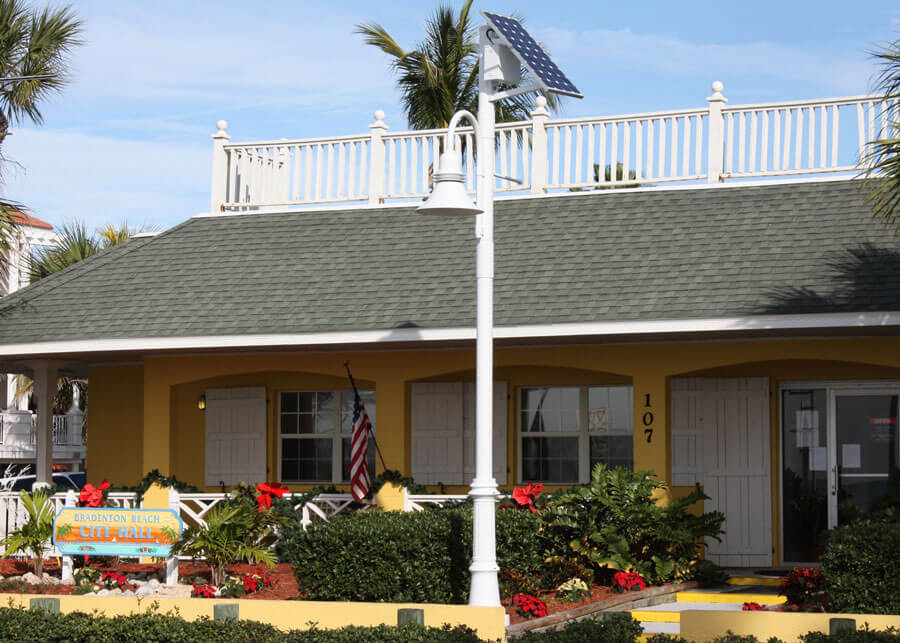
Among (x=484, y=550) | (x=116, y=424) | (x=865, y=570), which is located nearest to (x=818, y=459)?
(x=865, y=570)

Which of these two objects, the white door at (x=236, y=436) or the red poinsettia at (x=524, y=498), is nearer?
the red poinsettia at (x=524, y=498)

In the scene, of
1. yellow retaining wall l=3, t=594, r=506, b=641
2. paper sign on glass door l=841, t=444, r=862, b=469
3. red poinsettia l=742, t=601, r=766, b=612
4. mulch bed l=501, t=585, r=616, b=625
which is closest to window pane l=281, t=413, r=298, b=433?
yellow retaining wall l=3, t=594, r=506, b=641

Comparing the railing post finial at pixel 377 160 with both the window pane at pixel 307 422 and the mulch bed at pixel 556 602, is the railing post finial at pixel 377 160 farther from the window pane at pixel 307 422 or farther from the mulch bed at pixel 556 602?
the mulch bed at pixel 556 602

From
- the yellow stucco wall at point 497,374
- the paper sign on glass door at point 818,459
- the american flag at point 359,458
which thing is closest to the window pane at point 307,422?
the yellow stucco wall at point 497,374

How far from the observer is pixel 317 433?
17.5 m

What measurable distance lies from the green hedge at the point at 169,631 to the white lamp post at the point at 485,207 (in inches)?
36.9

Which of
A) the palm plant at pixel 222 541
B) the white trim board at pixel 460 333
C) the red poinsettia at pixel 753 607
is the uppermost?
the white trim board at pixel 460 333

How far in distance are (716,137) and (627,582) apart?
6445mm

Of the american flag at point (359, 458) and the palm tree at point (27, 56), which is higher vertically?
the palm tree at point (27, 56)

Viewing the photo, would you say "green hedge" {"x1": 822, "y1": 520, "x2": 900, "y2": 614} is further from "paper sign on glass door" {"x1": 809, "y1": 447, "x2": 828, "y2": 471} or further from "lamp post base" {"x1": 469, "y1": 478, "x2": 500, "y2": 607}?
"paper sign on glass door" {"x1": 809, "y1": 447, "x2": 828, "y2": 471}

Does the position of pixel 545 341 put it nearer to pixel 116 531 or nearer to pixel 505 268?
pixel 505 268

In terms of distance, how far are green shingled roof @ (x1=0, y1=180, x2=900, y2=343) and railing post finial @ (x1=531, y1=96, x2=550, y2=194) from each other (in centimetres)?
30

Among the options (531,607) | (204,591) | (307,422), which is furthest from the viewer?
(307,422)

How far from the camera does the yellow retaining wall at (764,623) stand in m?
9.35
